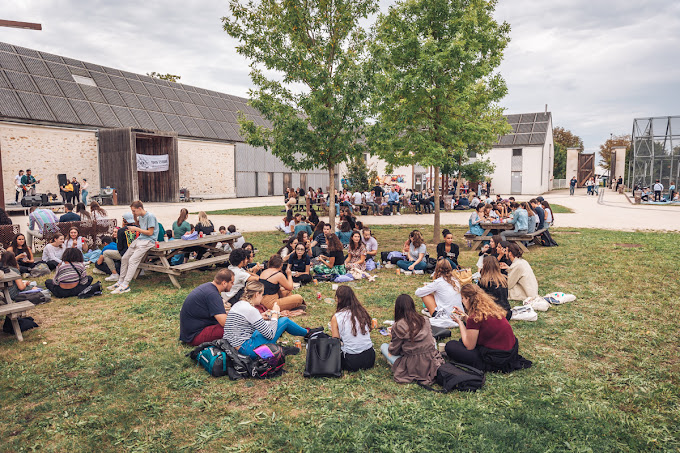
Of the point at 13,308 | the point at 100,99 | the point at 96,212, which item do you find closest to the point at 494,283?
the point at 13,308

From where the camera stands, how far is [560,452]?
3.45 m

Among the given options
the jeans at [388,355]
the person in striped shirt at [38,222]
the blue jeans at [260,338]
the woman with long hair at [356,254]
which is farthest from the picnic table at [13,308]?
the person in striped shirt at [38,222]

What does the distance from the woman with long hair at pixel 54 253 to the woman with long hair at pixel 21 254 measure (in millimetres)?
500

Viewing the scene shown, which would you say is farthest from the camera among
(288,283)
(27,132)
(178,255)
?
(27,132)

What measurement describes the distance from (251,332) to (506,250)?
4.96 m

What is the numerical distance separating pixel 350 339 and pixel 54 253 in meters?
9.10

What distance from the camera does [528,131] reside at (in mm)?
47875

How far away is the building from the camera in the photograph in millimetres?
26125

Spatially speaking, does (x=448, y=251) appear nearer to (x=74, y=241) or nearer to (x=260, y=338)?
(x=260, y=338)

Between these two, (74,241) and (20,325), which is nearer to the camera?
(20,325)

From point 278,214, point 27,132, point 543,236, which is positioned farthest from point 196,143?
point 543,236

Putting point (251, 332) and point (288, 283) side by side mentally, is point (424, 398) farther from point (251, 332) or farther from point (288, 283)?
point (288, 283)

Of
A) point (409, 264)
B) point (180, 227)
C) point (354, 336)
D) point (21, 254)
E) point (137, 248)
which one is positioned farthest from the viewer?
point (180, 227)

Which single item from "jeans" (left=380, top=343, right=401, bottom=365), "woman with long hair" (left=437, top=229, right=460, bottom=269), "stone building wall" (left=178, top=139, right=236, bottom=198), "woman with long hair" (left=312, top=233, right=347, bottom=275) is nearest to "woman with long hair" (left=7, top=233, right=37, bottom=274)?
"woman with long hair" (left=312, top=233, right=347, bottom=275)
